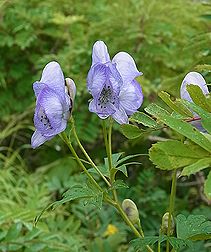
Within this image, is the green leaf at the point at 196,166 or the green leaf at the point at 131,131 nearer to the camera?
the green leaf at the point at 196,166

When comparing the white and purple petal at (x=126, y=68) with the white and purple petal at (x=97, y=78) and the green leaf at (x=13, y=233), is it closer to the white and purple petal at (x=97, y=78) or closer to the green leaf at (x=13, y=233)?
the white and purple petal at (x=97, y=78)

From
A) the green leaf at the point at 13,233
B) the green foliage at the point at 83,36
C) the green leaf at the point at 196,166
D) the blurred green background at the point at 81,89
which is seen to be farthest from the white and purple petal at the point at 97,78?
the green foliage at the point at 83,36

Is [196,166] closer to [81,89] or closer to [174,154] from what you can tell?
[174,154]

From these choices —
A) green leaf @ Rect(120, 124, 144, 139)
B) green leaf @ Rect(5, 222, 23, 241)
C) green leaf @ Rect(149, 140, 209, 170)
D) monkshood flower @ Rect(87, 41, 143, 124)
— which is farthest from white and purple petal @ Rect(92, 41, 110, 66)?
green leaf @ Rect(5, 222, 23, 241)

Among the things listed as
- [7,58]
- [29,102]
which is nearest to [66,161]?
[29,102]

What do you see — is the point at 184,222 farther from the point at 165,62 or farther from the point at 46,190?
the point at 165,62
